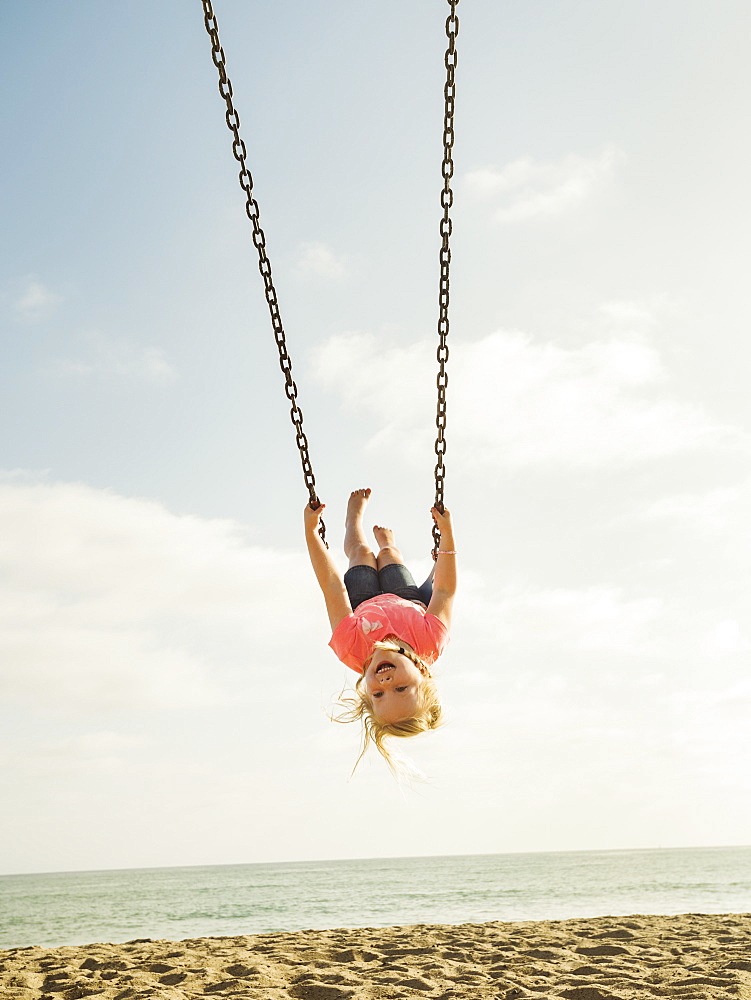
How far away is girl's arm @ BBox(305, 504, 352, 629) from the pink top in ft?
0.21

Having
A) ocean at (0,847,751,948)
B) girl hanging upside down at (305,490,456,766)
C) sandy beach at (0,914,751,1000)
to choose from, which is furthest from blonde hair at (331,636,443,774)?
ocean at (0,847,751,948)

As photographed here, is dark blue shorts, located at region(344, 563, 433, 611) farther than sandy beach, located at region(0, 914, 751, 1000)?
No

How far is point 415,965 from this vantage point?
688 cm

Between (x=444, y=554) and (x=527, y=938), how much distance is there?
221 inches

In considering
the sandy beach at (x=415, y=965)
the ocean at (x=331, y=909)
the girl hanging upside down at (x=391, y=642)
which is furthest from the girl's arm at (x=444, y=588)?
the ocean at (x=331, y=909)

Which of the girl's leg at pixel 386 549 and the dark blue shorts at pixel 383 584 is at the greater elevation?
the girl's leg at pixel 386 549

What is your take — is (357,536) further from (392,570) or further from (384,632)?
(384,632)

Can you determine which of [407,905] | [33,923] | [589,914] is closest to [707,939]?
[589,914]

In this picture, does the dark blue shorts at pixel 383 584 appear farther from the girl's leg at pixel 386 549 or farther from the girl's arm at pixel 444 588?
the girl's arm at pixel 444 588

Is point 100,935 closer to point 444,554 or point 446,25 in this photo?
point 444,554

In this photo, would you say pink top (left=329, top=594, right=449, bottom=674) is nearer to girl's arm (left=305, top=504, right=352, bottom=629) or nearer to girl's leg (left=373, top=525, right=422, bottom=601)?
girl's arm (left=305, top=504, right=352, bottom=629)

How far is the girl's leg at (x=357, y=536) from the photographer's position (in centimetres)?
571

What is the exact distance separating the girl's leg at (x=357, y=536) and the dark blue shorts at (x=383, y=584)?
0.09m

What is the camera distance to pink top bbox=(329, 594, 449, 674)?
4730 millimetres
